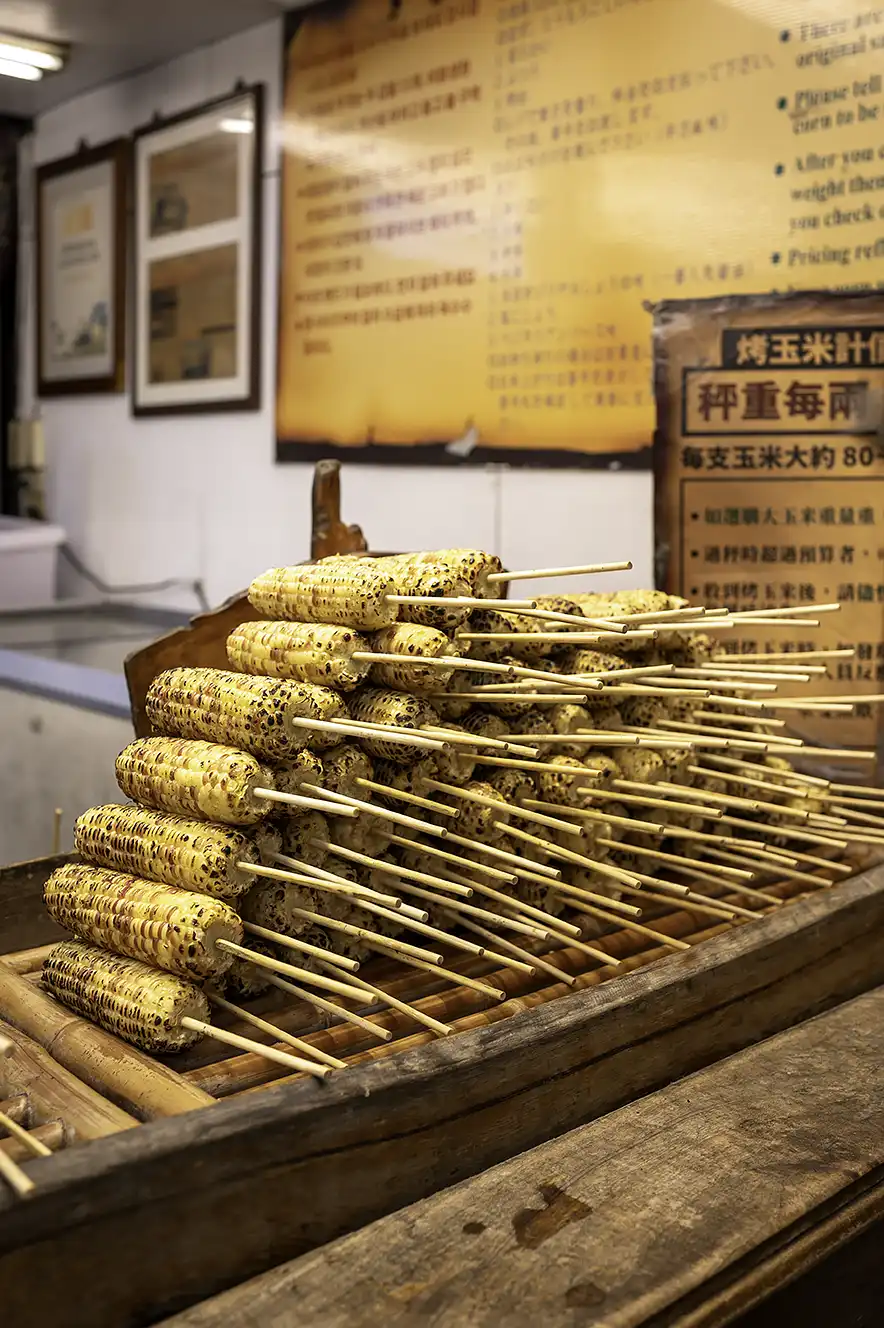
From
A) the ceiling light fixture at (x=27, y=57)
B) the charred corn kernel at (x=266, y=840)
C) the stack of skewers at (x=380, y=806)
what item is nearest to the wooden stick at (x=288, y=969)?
the stack of skewers at (x=380, y=806)

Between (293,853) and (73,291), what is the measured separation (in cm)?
463

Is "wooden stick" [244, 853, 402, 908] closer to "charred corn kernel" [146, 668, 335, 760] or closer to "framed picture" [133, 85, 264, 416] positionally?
"charred corn kernel" [146, 668, 335, 760]

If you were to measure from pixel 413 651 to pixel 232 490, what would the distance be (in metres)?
3.20

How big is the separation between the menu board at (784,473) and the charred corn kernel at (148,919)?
1.44 m

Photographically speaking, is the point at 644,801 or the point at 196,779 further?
the point at 644,801

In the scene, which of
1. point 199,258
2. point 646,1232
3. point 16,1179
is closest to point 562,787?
point 646,1232

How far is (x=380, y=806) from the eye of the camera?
1.53 meters

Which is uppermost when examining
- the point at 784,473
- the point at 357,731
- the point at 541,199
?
the point at 541,199

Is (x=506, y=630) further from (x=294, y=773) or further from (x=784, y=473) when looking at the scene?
(x=784, y=473)

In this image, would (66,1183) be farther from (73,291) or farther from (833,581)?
(73,291)

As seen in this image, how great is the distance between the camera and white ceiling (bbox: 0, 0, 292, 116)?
4.23 metres

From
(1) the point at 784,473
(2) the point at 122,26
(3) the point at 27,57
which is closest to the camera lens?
(1) the point at 784,473

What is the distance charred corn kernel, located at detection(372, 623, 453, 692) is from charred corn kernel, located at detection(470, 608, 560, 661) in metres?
0.09

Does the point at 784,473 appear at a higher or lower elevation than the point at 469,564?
higher
